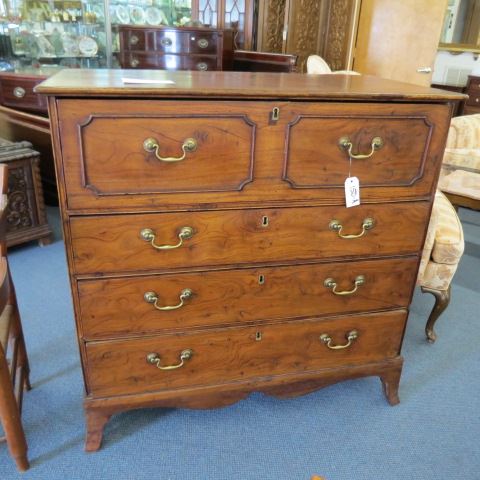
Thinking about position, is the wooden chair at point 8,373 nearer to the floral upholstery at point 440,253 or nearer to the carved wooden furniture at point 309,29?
the floral upholstery at point 440,253

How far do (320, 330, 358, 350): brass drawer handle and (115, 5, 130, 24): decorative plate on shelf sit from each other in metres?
2.94

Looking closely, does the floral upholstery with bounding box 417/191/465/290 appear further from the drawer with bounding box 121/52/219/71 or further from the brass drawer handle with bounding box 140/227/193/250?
the drawer with bounding box 121/52/219/71

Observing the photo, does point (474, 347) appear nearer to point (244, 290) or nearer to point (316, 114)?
point (244, 290)

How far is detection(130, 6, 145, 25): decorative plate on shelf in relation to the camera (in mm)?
3434

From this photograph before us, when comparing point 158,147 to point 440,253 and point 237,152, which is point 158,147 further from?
point 440,253

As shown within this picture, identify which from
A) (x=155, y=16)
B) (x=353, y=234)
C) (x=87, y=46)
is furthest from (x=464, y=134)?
(x=87, y=46)

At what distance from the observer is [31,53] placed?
10.7 feet

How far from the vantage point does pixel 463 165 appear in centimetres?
277

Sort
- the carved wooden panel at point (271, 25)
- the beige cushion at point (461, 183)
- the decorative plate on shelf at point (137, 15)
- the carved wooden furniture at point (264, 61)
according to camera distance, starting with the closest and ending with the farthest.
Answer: the beige cushion at point (461, 183) < the carved wooden furniture at point (264, 61) < the decorative plate on shelf at point (137, 15) < the carved wooden panel at point (271, 25)

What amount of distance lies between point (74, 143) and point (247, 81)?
545 mm

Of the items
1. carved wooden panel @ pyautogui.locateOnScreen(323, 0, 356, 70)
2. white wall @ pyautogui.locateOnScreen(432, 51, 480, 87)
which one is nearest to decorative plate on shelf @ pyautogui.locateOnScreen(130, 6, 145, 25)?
carved wooden panel @ pyautogui.locateOnScreen(323, 0, 356, 70)

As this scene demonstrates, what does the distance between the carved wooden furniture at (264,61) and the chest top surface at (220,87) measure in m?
1.74

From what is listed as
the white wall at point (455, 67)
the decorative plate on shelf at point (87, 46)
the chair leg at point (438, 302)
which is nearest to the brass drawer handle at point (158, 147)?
the chair leg at point (438, 302)

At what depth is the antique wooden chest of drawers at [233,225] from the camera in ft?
3.77
